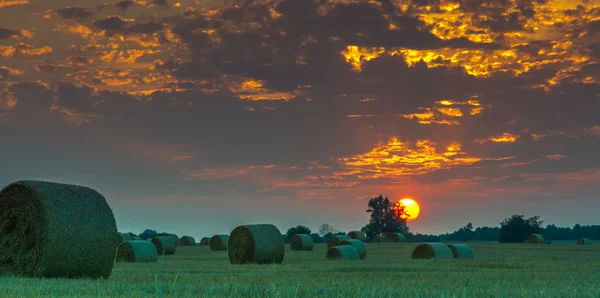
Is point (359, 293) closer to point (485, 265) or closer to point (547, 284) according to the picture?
point (547, 284)

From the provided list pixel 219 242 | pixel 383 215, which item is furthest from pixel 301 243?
pixel 383 215

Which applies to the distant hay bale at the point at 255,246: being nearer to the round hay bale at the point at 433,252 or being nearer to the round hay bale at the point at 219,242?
the round hay bale at the point at 433,252

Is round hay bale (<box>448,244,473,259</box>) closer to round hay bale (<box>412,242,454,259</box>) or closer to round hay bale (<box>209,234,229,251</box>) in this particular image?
round hay bale (<box>412,242,454,259</box>)

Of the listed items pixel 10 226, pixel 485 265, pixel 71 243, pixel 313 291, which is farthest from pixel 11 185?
pixel 485 265

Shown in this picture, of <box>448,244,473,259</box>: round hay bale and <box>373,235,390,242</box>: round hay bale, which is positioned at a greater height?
<box>373,235,390,242</box>: round hay bale

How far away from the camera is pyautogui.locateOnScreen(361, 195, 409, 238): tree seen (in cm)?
12169

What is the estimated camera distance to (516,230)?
299 ft

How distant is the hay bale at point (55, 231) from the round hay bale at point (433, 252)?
66.9 feet

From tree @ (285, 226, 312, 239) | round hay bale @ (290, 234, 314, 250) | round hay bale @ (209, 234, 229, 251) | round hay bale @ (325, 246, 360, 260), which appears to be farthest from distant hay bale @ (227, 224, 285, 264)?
tree @ (285, 226, 312, 239)

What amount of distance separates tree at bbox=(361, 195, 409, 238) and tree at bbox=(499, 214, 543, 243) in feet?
99.0

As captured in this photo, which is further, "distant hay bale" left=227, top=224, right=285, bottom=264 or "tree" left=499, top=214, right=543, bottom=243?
"tree" left=499, top=214, right=543, bottom=243

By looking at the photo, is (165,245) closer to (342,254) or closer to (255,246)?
(342,254)

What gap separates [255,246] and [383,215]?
91.9 meters

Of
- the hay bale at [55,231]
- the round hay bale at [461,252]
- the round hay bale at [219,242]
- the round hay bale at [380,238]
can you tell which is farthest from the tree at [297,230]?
the hay bale at [55,231]
